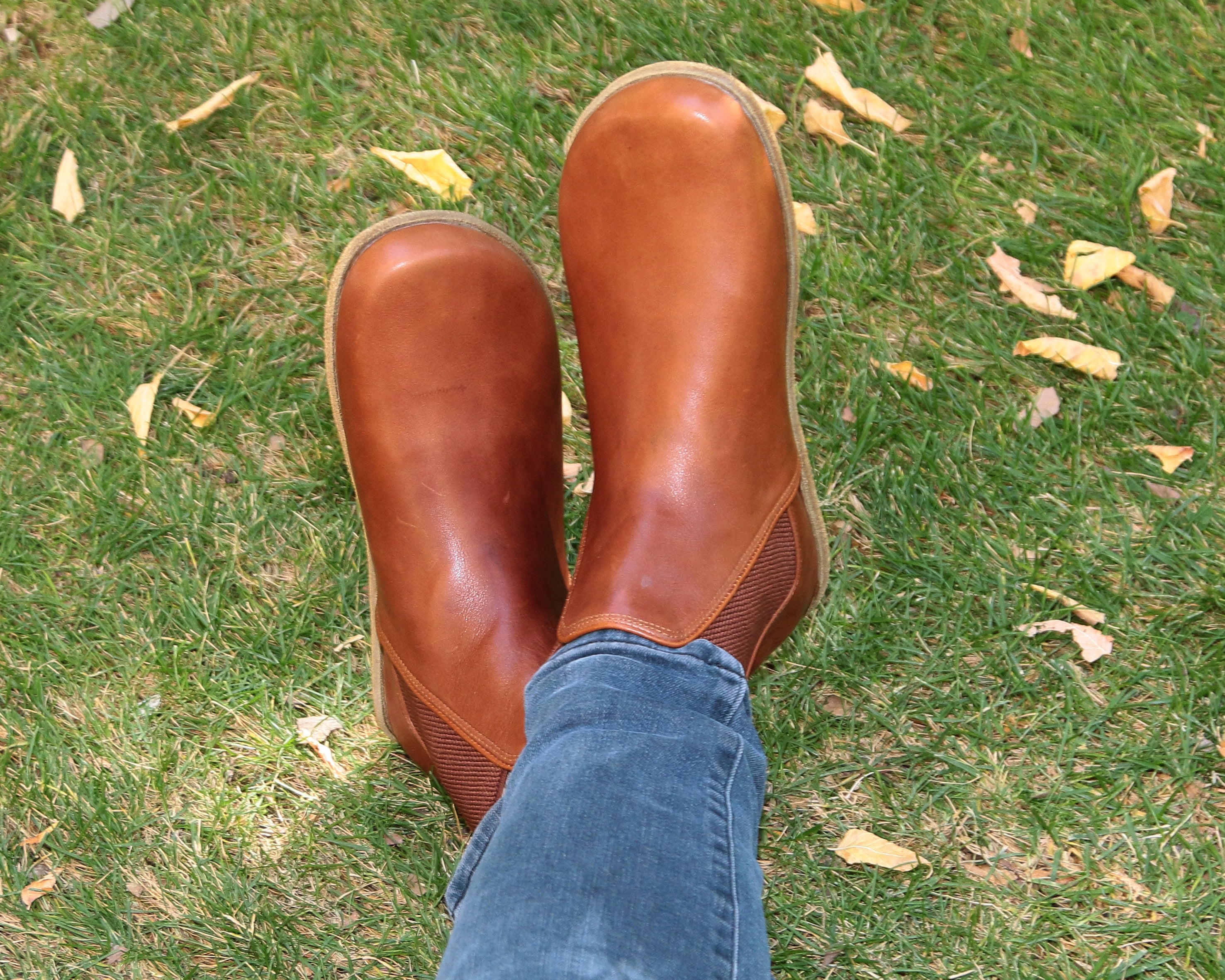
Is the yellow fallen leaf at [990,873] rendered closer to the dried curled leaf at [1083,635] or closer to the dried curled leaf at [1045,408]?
the dried curled leaf at [1083,635]

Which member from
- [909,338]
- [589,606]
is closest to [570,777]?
[589,606]

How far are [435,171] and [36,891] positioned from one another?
1.31 m

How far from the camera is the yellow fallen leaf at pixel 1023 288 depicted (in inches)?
67.0

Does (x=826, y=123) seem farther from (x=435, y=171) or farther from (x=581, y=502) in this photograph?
(x=581, y=502)

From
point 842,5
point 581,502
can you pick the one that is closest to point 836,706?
point 581,502

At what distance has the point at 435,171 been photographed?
5.93 feet

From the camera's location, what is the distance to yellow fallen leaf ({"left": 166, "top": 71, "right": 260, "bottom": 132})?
72.2 inches

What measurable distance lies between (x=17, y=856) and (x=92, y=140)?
4.03 ft

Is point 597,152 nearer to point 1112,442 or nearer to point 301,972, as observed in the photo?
point 1112,442

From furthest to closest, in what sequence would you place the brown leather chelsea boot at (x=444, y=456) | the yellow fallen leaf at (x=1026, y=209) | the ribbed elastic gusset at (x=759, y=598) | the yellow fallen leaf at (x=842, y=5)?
1. the yellow fallen leaf at (x=842, y=5)
2. the yellow fallen leaf at (x=1026, y=209)
3. the brown leather chelsea boot at (x=444, y=456)
4. the ribbed elastic gusset at (x=759, y=598)

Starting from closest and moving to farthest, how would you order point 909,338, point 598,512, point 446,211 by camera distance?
point 598,512, point 446,211, point 909,338

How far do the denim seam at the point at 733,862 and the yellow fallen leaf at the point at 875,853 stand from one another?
0.45 metres

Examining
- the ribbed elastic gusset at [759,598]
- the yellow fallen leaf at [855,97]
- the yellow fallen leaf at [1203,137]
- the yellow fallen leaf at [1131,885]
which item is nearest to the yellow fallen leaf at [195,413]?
the ribbed elastic gusset at [759,598]

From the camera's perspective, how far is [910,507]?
5.32ft
